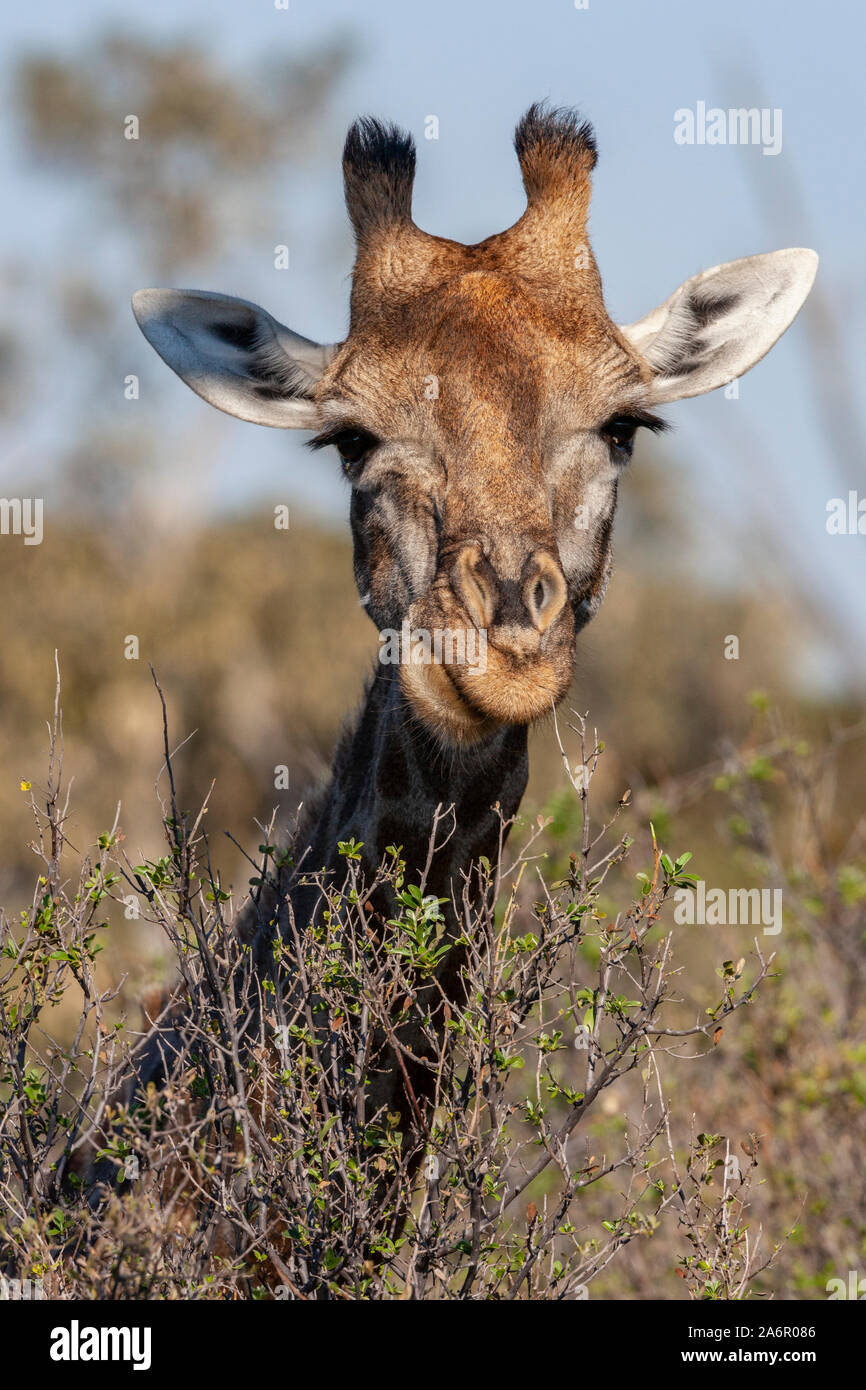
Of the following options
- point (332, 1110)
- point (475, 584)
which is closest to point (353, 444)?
point (475, 584)

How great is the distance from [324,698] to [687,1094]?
22.0m

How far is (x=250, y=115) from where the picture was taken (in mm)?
37906

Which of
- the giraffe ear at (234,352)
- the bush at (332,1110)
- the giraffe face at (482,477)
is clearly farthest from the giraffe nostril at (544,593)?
the giraffe ear at (234,352)

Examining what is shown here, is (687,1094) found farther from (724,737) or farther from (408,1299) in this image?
(408,1299)

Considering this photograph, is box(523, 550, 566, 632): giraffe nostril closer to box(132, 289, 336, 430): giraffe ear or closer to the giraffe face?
the giraffe face

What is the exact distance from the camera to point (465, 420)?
4805mm

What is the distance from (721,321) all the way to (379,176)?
1.38 m

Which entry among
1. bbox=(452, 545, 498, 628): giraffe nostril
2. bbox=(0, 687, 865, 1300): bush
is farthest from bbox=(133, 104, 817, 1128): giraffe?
bbox=(0, 687, 865, 1300): bush

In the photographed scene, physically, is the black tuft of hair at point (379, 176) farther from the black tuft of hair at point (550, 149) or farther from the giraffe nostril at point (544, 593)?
the giraffe nostril at point (544, 593)

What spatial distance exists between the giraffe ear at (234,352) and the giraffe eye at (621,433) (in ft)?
3.52

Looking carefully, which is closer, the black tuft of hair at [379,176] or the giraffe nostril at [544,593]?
the giraffe nostril at [544,593]

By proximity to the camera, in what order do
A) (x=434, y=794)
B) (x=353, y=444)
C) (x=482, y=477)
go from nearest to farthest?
(x=482, y=477)
(x=434, y=794)
(x=353, y=444)

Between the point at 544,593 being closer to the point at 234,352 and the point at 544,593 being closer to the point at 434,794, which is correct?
the point at 434,794

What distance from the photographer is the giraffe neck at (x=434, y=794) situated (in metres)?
4.91
